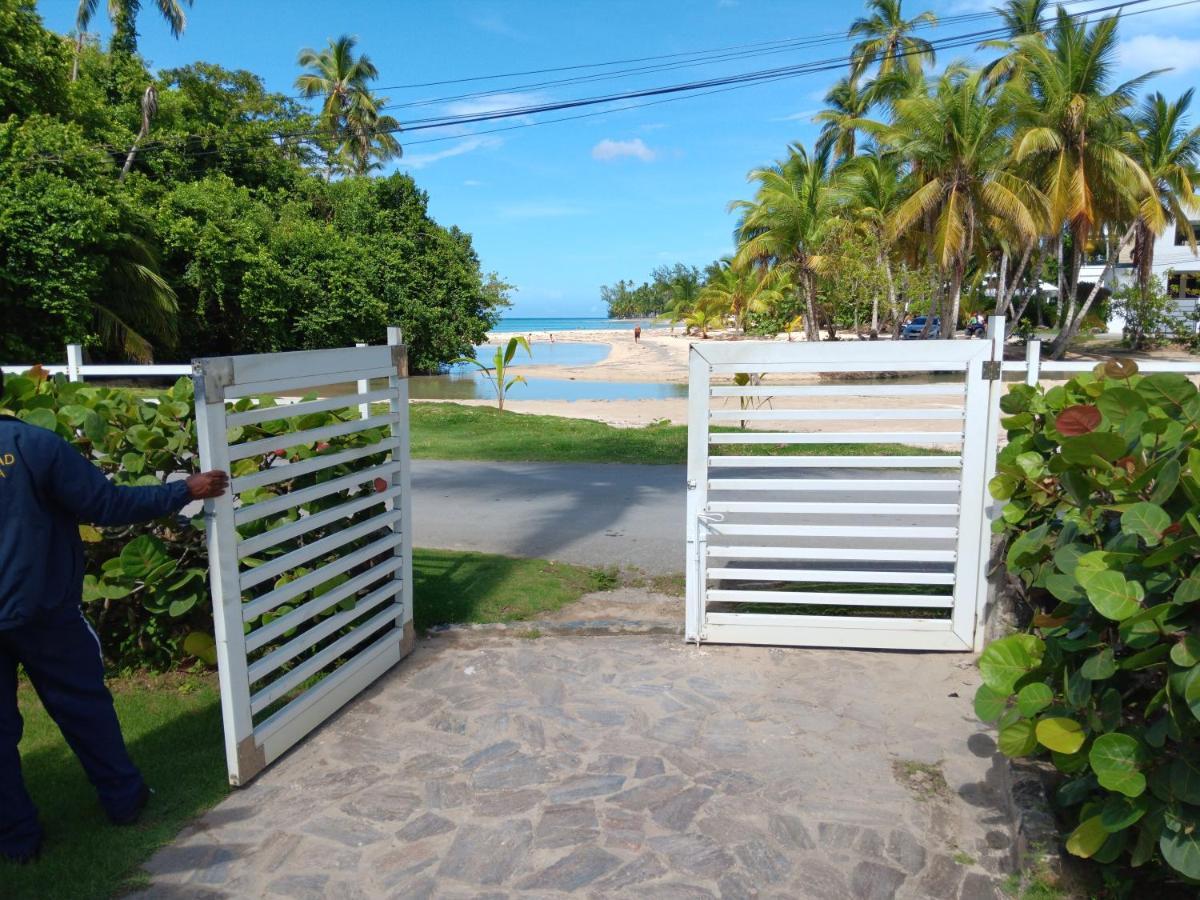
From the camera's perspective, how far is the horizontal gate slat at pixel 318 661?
3.97 meters

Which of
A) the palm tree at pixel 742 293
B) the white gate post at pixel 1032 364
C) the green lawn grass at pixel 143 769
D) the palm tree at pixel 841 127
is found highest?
the palm tree at pixel 841 127

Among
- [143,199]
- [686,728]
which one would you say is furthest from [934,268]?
[686,728]

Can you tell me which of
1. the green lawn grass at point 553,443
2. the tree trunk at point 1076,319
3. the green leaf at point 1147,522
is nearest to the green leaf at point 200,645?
the green leaf at point 1147,522

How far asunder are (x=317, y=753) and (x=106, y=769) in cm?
94

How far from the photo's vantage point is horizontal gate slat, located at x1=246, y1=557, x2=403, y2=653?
3955 mm

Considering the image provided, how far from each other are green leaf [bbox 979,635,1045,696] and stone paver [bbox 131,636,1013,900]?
784 millimetres

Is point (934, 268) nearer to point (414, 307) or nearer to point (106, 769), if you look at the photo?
point (414, 307)

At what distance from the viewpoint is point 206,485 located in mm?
3510

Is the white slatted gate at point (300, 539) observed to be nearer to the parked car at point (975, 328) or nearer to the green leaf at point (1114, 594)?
the green leaf at point (1114, 594)

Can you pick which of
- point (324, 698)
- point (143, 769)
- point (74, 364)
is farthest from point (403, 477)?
point (74, 364)

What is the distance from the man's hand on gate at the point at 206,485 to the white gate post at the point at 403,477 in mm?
1569

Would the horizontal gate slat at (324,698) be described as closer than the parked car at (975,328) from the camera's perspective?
Yes

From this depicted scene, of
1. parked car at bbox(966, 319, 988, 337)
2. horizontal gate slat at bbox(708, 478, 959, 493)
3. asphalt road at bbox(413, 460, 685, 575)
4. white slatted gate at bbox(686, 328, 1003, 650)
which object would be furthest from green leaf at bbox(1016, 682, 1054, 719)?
parked car at bbox(966, 319, 988, 337)

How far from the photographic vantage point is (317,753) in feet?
13.7
